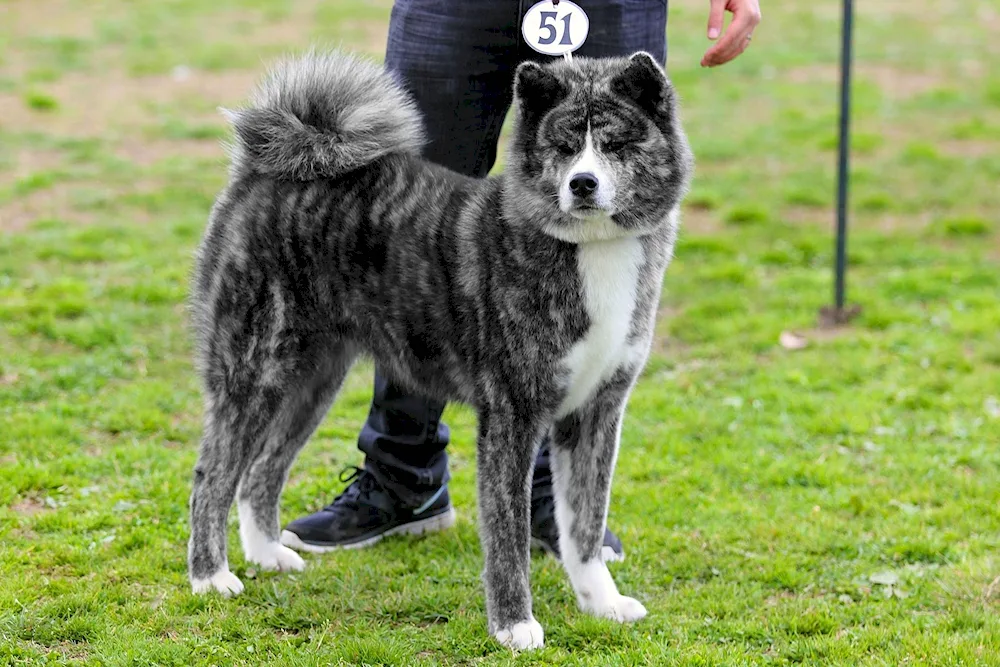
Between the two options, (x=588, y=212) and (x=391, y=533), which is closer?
(x=588, y=212)

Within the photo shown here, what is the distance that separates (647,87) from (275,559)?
6.37 ft

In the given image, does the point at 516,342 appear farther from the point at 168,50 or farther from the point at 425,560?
the point at 168,50

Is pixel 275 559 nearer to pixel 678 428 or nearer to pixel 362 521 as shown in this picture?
pixel 362 521

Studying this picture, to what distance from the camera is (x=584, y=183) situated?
311 cm

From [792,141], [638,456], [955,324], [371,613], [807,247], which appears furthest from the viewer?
[792,141]

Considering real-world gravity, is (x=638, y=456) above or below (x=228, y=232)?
below

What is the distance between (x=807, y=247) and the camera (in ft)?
24.4

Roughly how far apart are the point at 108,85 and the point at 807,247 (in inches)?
260

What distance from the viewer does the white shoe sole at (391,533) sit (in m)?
4.17

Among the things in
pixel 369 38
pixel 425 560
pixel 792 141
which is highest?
pixel 369 38

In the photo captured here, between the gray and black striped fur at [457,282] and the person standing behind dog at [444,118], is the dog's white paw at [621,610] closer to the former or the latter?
the gray and black striped fur at [457,282]

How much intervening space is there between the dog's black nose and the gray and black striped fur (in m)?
0.01

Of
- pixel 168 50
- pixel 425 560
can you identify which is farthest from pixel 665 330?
pixel 168 50

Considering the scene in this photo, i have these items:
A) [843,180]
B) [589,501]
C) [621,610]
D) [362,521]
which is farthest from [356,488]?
[843,180]
